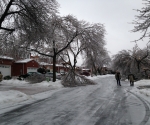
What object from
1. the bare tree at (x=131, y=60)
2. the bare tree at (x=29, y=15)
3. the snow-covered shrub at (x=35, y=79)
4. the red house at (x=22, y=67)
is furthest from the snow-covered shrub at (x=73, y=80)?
the red house at (x=22, y=67)

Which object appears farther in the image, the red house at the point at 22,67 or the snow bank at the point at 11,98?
the red house at the point at 22,67

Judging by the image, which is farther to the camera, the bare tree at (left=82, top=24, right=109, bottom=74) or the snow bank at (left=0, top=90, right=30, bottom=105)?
the bare tree at (left=82, top=24, right=109, bottom=74)

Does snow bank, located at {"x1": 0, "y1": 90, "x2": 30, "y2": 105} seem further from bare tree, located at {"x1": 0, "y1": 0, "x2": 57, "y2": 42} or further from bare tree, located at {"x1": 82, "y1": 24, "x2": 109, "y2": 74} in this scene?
bare tree, located at {"x1": 82, "y1": 24, "x2": 109, "y2": 74}

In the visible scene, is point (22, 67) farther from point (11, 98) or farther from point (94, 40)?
point (11, 98)

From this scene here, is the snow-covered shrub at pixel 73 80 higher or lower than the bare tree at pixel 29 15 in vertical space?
lower

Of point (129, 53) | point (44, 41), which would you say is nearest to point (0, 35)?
point (44, 41)

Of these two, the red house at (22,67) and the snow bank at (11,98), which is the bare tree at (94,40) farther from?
the red house at (22,67)

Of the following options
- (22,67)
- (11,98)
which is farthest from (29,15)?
(22,67)

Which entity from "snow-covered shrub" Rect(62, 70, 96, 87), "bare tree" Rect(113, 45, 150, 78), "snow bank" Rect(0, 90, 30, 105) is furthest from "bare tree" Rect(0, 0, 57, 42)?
"bare tree" Rect(113, 45, 150, 78)

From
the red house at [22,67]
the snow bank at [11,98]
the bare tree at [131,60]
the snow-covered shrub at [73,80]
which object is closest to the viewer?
the snow bank at [11,98]

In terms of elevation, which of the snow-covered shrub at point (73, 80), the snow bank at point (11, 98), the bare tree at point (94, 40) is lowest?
the snow bank at point (11, 98)

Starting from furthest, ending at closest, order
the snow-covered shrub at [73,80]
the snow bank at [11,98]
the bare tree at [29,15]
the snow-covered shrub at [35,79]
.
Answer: the snow-covered shrub at [35,79] < the snow-covered shrub at [73,80] < the bare tree at [29,15] < the snow bank at [11,98]

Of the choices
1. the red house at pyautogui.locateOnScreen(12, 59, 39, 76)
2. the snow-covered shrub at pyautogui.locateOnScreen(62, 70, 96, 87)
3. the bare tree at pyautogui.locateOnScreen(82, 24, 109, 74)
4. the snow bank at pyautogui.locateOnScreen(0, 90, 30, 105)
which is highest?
the bare tree at pyautogui.locateOnScreen(82, 24, 109, 74)

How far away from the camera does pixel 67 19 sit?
25484 millimetres
